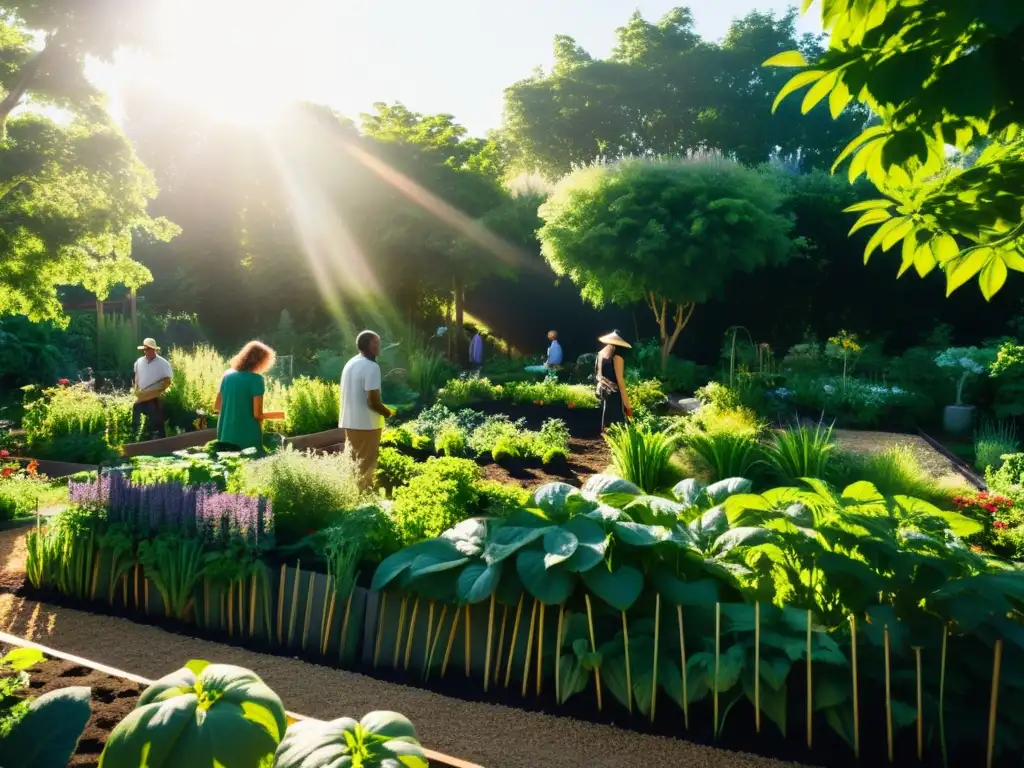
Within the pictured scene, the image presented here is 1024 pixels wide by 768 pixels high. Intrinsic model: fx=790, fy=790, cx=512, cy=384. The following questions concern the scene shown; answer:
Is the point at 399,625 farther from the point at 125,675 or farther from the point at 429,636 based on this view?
the point at 125,675

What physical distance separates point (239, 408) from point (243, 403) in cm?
5

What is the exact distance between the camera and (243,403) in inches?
236

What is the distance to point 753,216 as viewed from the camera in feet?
45.5

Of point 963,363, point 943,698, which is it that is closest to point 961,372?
point 963,363

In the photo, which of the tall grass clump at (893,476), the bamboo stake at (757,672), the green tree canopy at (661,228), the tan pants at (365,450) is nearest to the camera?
the bamboo stake at (757,672)

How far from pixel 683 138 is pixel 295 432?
29584mm

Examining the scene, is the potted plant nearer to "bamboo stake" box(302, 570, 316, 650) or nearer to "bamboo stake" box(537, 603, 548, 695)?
"bamboo stake" box(537, 603, 548, 695)

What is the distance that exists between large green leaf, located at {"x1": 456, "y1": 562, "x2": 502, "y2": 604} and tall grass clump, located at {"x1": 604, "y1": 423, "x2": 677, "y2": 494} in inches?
151

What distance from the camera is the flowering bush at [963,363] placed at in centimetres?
1221

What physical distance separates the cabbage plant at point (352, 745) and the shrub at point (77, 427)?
304 inches

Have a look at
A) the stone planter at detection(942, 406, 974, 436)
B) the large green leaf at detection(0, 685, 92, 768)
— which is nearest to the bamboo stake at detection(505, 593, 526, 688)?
the large green leaf at detection(0, 685, 92, 768)

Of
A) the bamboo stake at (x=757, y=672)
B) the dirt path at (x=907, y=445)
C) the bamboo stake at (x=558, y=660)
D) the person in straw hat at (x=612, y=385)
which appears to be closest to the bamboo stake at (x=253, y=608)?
the bamboo stake at (x=558, y=660)

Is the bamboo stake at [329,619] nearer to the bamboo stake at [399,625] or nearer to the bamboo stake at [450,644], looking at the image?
the bamboo stake at [399,625]

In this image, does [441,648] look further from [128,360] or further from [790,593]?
[128,360]
